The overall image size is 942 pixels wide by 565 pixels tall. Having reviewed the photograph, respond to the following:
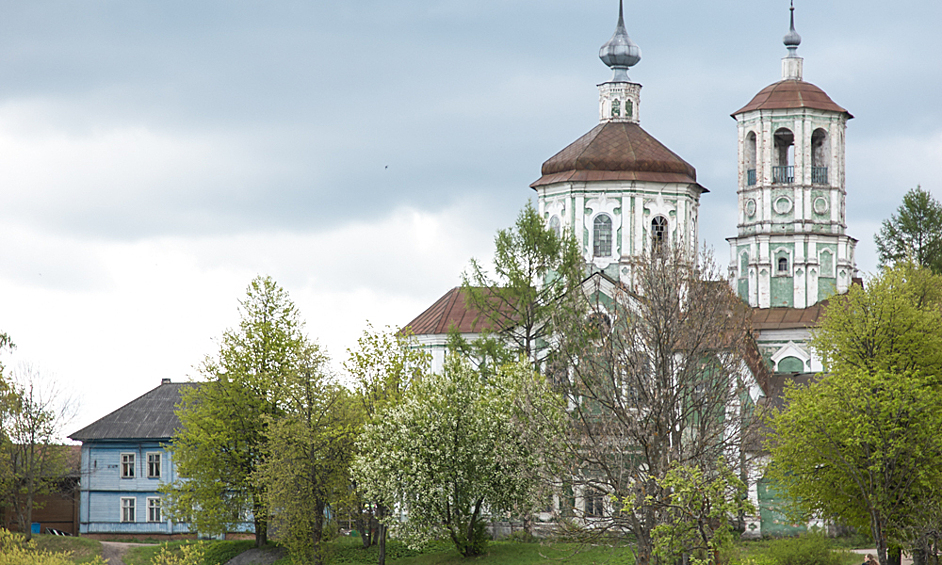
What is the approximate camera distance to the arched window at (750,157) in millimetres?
58188

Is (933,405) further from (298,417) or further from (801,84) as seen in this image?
(801,84)

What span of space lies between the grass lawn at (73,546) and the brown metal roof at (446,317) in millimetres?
13577

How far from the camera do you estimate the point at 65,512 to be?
52719mm

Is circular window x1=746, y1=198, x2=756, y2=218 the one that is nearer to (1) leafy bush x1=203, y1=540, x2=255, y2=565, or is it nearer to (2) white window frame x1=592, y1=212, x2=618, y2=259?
(2) white window frame x1=592, y1=212, x2=618, y2=259

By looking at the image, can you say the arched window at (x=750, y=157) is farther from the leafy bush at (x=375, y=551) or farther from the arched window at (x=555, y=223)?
the leafy bush at (x=375, y=551)

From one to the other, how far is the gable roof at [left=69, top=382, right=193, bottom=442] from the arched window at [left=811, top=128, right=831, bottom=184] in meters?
28.6

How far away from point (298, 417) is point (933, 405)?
17157 mm

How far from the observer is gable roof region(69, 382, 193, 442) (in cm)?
5166

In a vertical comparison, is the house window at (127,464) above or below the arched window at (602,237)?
below

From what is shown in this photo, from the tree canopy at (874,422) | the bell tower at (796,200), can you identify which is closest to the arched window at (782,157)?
the bell tower at (796,200)

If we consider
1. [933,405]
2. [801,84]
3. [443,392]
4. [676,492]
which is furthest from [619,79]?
[676,492]

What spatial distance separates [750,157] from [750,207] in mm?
2277

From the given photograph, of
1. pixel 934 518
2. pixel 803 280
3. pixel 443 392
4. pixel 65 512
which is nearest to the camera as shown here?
pixel 934 518

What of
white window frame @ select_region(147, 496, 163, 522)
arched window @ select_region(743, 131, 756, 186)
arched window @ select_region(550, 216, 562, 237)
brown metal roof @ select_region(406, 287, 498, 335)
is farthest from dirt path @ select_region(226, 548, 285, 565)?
arched window @ select_region(743, 131, 756, 186)
